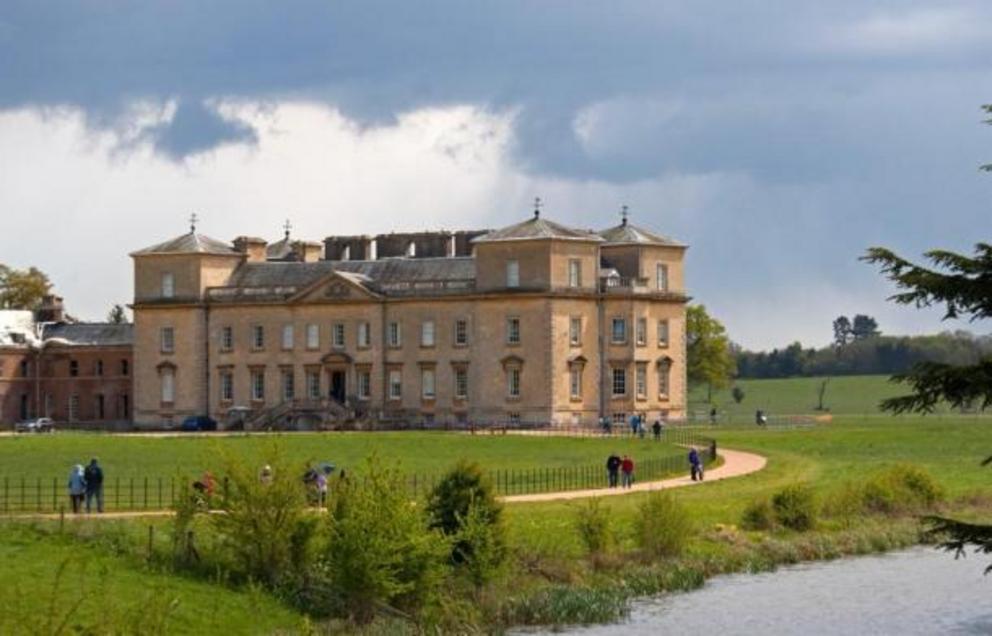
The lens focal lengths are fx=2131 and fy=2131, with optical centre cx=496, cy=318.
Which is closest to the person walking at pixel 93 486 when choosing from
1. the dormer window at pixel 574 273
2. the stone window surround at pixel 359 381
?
the dormer window at pixel 574 273

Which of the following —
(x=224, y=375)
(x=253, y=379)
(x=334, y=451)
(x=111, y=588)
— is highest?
(x=224, y=375)

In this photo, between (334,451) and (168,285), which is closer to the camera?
(334,451)

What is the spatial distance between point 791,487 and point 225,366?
197 feet

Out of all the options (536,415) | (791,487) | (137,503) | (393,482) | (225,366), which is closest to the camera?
(393,482)

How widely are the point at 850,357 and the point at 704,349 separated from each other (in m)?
54.2

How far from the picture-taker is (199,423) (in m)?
105

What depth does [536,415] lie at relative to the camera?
99.7m

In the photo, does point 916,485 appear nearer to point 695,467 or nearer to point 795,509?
point 795,509

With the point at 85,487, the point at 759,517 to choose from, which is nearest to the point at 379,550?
the point at 85,487

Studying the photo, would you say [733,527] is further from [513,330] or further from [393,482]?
[513,330]

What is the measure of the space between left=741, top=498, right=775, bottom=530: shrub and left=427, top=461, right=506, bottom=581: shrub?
13.0m

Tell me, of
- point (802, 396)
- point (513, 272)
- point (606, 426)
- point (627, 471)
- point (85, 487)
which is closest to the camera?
point (85, 487)

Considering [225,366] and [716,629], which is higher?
[225,366]

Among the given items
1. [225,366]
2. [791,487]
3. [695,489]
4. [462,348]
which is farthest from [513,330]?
[791,487]
